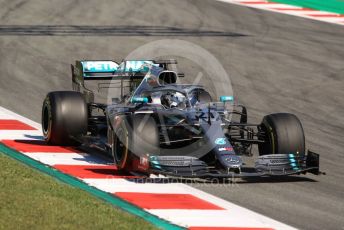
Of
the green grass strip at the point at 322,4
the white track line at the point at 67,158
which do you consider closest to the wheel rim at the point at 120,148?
the white track line at the point at 67,158

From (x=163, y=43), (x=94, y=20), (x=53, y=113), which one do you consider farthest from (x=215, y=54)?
(x=53, y=113)

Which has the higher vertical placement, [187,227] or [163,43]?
[163,43]

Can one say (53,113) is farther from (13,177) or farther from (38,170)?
(13,177)

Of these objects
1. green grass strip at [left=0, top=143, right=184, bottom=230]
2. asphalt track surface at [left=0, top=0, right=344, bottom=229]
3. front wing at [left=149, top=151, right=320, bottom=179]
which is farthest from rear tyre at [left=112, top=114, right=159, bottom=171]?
asphalt track surface at [left=0, top=0, right=344, bottom=229]

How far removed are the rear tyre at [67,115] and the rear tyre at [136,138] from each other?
1.68 m

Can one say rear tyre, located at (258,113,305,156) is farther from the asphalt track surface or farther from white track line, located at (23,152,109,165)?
white track line, located at (23,152,109,165)

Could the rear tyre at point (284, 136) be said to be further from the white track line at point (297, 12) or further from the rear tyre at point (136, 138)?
the white track line at point (297, 12)

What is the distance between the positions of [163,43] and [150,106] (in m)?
11.8

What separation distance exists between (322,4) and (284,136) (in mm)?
19626

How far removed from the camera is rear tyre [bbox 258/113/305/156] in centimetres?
1355

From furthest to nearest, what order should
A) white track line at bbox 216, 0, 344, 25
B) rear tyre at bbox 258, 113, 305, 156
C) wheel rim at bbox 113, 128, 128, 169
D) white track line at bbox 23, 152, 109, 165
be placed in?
white track line at bbox 216, 0, 344, 25 < white track line at bbox 23, 152, 109, 165 < rear tyre at bbox 258, 113, 305, 156 < wheel rim at bbox 113, 128, 128, 169

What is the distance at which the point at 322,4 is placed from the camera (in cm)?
3250

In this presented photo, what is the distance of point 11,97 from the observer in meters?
19.3

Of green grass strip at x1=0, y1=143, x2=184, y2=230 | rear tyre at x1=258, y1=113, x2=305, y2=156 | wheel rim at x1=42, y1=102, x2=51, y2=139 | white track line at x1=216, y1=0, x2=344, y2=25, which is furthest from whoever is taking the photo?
white track line at x1=216, y1=0, x2=344, y2=25
